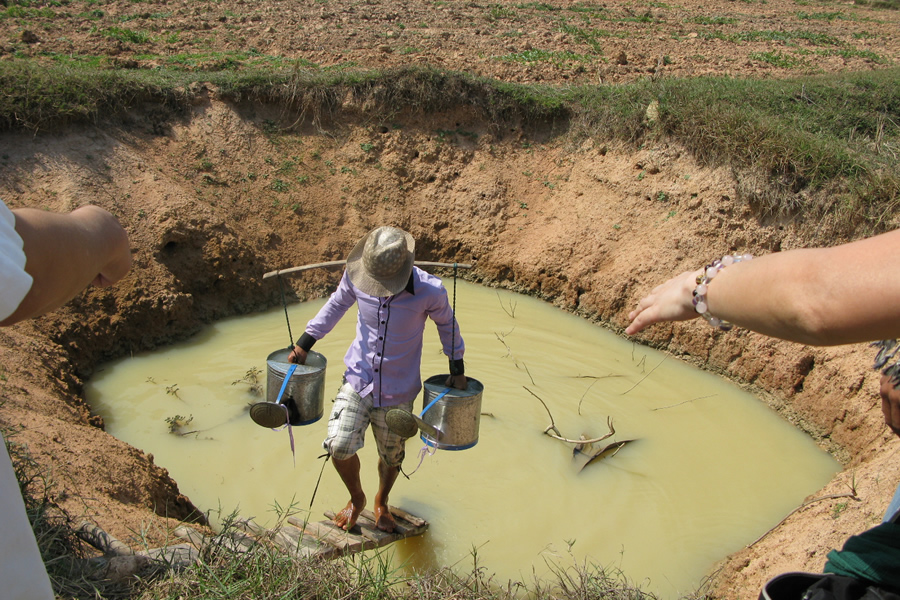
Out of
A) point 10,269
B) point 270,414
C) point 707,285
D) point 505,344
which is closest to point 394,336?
point 270,414

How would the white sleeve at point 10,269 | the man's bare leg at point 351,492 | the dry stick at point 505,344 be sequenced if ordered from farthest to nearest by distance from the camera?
1. the dry stick at point 505,344
2. the man's bare leg at point 351,492
3. the white sleeve at point 10,269

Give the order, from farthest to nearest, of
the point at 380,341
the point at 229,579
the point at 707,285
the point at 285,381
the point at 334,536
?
the point at 334,536
the point at 380,341
the point at 285,381
the point at 229,579
the point at 707,285

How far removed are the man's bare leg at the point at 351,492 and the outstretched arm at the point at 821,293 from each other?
10.0 feet

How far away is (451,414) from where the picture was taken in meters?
3.72

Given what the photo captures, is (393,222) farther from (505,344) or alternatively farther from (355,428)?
(355,428)

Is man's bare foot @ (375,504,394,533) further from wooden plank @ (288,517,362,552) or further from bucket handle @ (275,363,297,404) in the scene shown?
bucket handle @ (275,363,297,404)

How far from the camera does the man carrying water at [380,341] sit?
3.76m

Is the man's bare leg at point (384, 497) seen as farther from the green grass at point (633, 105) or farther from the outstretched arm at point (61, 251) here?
the green grass at point (633, 105)

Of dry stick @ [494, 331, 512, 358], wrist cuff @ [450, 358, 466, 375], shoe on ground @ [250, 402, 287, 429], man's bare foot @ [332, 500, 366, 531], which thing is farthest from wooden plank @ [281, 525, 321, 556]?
dry stick @ [494, 331, 512, 358]

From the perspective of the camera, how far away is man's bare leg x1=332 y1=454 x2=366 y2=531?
157 inches

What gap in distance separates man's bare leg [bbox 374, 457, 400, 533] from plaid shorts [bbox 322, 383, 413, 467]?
81mm

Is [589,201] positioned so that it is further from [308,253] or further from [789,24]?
[789,24]

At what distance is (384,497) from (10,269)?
3.49 metres

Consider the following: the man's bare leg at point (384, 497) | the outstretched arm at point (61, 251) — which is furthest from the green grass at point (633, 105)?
the outstretched arm at point (61, 251)
